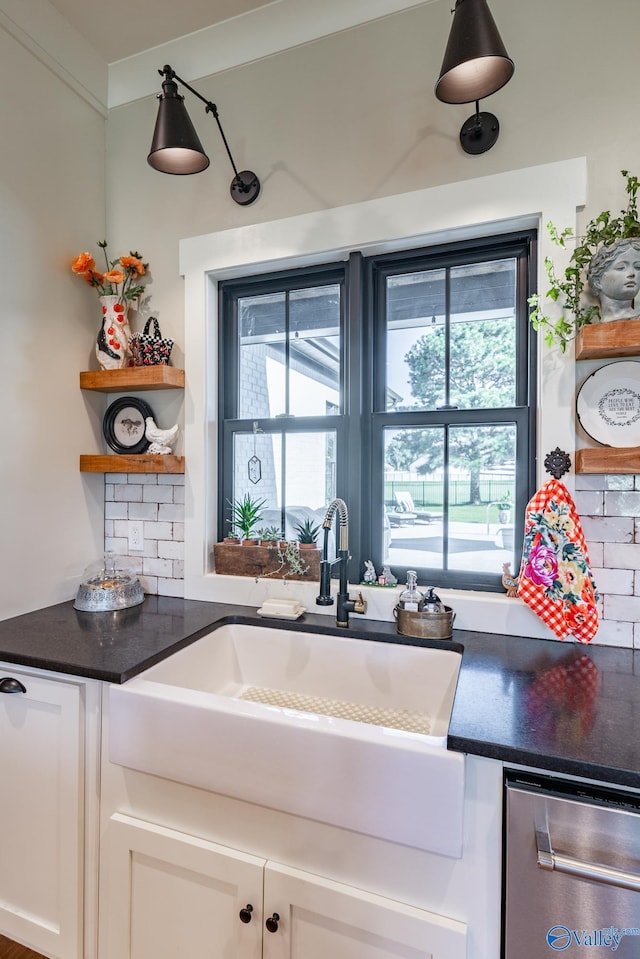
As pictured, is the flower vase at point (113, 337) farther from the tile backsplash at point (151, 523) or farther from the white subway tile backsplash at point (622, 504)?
the white subway tile backsplash at point (622, 504)

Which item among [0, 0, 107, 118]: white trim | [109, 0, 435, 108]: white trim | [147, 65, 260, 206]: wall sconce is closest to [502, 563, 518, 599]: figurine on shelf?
[147, 65, 260, 206]: wall sconce

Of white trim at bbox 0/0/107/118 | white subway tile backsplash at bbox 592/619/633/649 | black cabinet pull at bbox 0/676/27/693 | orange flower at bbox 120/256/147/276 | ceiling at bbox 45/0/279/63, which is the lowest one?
black cabinet pull at bbox 0/676/27/693

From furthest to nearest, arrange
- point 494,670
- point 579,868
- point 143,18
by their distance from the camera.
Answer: point 143,18, point 494,670, point 579,868

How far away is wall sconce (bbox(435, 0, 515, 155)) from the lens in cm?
117

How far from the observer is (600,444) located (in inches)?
59.0

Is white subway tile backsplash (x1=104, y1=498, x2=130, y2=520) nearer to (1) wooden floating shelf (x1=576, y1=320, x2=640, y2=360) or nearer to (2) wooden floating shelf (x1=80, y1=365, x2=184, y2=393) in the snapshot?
(2) wooden floating shelf (x1=80, y1=365, x2=184, y2=393)

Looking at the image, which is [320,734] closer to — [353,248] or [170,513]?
[170,513]

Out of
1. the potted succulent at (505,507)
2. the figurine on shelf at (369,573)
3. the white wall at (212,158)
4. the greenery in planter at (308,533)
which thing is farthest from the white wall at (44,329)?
the potted succulent at (505,507)

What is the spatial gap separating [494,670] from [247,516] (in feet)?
3.58

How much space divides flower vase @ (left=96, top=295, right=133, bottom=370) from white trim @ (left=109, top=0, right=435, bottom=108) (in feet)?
3.03

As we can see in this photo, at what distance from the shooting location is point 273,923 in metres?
1.08

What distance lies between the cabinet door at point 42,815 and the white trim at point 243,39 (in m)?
2.30

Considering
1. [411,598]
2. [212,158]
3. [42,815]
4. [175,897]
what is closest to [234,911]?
[175,897]

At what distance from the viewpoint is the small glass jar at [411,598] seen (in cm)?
159
